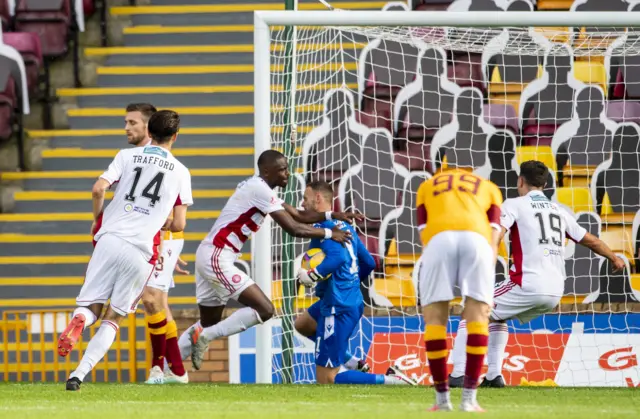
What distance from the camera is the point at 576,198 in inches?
456

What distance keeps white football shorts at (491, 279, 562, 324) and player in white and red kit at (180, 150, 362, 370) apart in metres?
1.18

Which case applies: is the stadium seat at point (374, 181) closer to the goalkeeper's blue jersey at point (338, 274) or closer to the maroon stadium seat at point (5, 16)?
the goalkeeper's blue jersey at point (338, 274)

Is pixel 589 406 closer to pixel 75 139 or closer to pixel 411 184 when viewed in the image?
pixel 411 184

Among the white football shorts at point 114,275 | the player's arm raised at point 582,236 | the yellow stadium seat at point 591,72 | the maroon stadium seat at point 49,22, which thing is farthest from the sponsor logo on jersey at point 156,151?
the maroon stadium seat at point 49,22

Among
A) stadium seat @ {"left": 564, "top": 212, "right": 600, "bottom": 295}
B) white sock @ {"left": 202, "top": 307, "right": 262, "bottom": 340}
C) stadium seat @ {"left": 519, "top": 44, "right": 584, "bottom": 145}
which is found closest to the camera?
white sock @ {"left": 202, "top": 307, "right": 262, "bottom": 340}

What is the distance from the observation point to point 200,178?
1302cm

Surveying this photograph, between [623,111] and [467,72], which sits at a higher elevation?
[467,72]

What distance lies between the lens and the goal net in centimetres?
1012

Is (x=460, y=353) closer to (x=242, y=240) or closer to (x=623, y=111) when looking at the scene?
(x=242, y=240)

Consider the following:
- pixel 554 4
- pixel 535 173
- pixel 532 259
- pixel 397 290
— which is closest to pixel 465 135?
pixel 397 290

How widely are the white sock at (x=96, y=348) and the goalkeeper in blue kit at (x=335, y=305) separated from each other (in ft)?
5.78

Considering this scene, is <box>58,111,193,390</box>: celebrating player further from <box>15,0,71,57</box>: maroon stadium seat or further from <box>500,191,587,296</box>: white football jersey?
<box>15,0,71,57</box>: maroon stadium seat

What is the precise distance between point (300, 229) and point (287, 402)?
7.00 ft

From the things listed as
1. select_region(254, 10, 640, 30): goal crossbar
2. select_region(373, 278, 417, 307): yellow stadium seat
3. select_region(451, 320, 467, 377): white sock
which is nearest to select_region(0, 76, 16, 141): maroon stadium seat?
select_region(254, 10, 640, 30): goal crossbar
